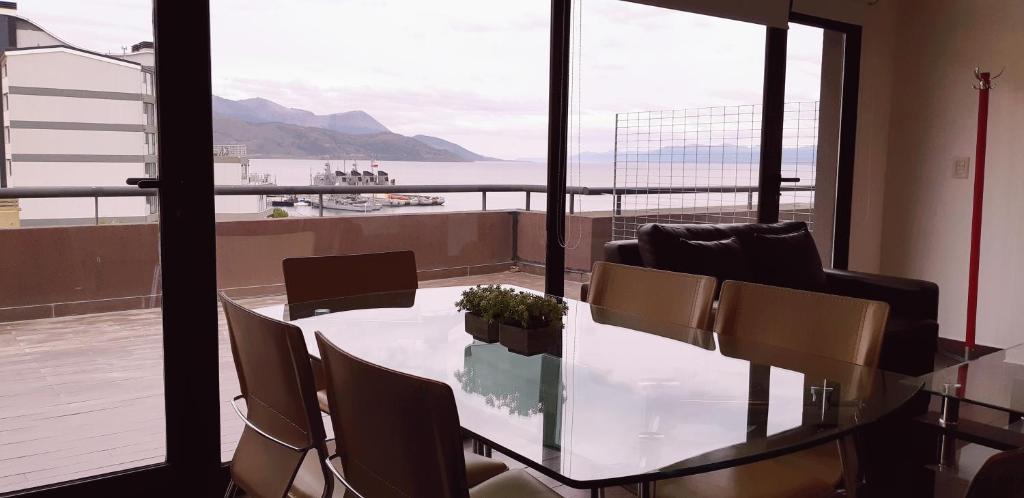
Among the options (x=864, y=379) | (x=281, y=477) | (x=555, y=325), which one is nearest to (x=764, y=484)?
(x=864, y=379)

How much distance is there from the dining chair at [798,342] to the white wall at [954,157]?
3.71 m

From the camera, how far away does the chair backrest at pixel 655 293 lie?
2840mm

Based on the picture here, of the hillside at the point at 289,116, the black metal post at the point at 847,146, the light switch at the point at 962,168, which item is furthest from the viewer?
the black metal post at the point at 847,146

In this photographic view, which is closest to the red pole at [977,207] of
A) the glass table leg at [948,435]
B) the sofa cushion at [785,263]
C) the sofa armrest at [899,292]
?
the sofa armrest at [899,292]

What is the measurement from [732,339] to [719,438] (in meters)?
0.93

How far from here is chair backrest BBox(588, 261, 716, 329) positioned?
2.84 m

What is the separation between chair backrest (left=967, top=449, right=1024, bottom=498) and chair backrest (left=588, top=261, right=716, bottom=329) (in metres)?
1.67

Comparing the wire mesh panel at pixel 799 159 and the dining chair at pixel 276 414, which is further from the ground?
the wire mesh panel at pixel 799 159

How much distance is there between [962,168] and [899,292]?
1.71 m

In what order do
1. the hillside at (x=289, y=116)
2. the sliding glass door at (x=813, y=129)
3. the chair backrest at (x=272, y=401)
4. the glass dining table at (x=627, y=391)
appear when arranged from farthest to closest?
the sliding glass door at (x=813, y=129) < the hillside at (x=289, y=116) < the chair backrest at (x=272, y=401) < the glass dining table at (x=627, y=391)

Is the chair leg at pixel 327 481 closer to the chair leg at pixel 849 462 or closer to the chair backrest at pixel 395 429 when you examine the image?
the chair backrest at pixel 395 429

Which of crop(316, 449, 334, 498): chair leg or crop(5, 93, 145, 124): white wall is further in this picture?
crop(5, 93, 145, 124): white wall

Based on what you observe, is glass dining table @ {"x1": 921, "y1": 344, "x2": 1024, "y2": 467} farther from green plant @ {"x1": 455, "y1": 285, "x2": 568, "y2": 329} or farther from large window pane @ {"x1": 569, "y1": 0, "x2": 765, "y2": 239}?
large window pane @ {"x1": 569, "y1": 0, "x2": 765, "y2": 239}

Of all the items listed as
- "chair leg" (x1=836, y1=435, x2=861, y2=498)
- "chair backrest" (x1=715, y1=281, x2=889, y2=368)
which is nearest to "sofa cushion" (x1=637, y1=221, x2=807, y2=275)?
"chair backrest" (x1=715, y1=281, x2=889, y2=368)
